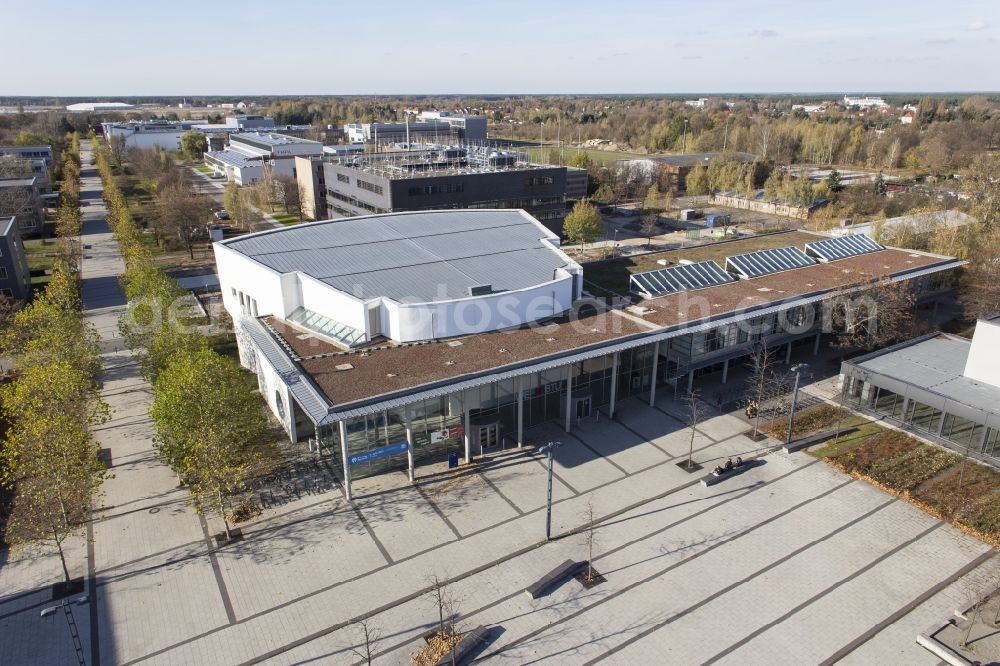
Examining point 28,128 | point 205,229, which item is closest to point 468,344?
point 205,229

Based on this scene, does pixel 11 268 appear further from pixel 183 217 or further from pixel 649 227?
pixel 649 227

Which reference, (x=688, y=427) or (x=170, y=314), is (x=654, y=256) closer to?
(x=688, y=427)

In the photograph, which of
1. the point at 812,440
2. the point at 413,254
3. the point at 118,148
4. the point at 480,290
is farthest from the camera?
the point at 118,148

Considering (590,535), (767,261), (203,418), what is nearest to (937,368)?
(767,261)

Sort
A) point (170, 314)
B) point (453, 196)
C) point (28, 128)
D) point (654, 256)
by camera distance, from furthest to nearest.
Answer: point (28, 128) < point (453, 196) < point (654, 256) < point (170, 314)

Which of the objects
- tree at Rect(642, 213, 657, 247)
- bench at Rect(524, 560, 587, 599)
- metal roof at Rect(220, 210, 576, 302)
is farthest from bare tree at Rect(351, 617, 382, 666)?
tree at Rect(642, 213, 657, 247)
